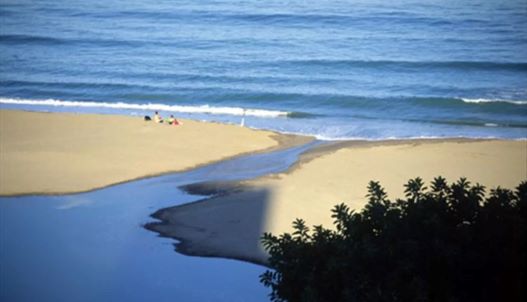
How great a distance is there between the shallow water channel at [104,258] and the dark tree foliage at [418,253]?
4033mm

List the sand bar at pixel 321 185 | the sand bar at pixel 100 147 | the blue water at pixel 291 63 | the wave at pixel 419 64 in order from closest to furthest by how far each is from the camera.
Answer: the sand bar at pixel 321 185 < the sand bar at pixel 100 147 < the blue water at pixel 291 63 < the wave at pixel 419 64

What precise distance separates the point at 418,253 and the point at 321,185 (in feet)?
31.1

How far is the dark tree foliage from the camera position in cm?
693

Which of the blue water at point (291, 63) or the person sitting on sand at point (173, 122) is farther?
the blue water at point (291, 63)

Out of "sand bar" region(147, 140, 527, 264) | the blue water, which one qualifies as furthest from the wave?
"sand bar" region(147, 140, 527, 264)

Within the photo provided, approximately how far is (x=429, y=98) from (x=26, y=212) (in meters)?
14.7

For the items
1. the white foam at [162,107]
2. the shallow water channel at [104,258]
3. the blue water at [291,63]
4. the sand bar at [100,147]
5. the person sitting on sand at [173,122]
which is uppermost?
the blue water at [291,63]

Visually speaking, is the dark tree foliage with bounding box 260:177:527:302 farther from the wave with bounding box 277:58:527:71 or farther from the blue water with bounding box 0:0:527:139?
the wave with bounding box 277:58:527:71

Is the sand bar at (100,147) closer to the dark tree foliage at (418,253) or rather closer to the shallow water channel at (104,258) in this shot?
the shallow water channel at (104,258)

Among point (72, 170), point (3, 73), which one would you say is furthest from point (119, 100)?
point (72, 170)

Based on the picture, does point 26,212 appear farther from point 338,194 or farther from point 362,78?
point 362,78

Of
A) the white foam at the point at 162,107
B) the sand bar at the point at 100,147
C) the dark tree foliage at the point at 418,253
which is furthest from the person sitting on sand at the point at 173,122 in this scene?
the dark tree foliage at the point at 418,253

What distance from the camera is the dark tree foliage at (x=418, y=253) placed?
6.93 meters

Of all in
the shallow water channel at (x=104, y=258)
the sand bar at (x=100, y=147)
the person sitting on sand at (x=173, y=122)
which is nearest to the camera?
the shallow water channel at (x=104, y=258)
